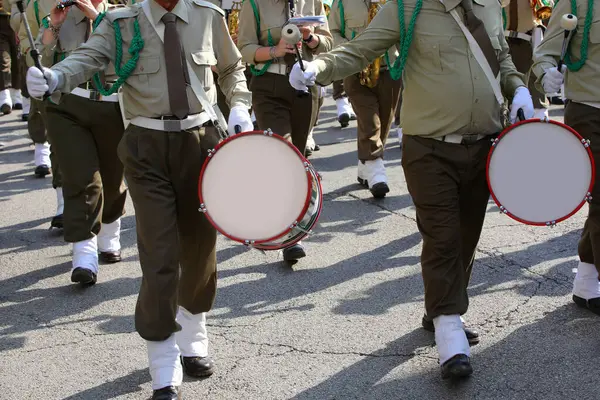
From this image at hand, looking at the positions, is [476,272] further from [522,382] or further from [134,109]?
[134,109]

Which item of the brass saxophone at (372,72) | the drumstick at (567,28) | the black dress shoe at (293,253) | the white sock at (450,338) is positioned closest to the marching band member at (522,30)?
the brass saxophone at (372,72)

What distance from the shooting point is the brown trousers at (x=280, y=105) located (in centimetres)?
626

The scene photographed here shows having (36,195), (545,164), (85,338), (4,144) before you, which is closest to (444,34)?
(545,164)

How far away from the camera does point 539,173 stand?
172 inches

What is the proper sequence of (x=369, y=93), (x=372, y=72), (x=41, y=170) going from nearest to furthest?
(x=372, y=72)
(x=369, y=93)
(x=41, y=170)

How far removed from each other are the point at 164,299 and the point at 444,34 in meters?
1.76

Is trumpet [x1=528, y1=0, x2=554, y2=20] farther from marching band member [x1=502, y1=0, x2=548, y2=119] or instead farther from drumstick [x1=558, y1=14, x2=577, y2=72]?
drumstick [x1=558, y1=14, x2=577, y2=72]

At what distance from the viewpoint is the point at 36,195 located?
27.8 feet

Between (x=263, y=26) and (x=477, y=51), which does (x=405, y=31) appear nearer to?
(x=477, y=51)

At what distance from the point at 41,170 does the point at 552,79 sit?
5857 mm

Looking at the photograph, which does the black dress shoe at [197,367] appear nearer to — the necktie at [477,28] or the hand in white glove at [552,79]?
the necktie at [477,28]

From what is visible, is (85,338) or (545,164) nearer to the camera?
(545,164)

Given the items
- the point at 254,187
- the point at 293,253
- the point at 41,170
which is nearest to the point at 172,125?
the point at 254,187

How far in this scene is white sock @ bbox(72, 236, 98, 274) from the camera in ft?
19.5
